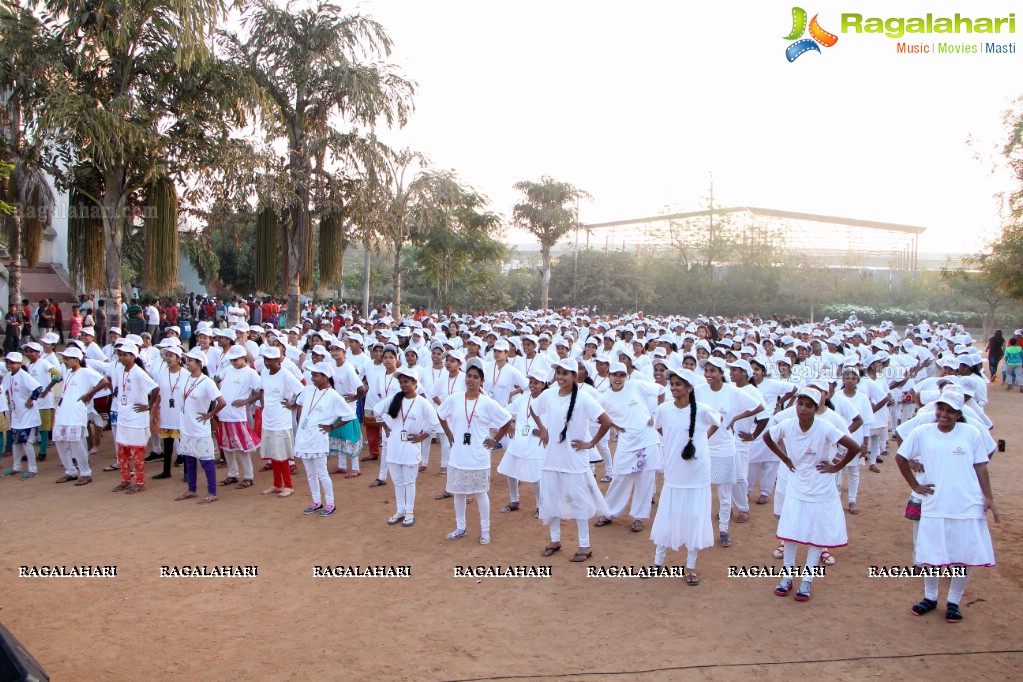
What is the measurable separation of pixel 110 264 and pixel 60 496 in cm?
503

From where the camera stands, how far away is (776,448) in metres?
6.41

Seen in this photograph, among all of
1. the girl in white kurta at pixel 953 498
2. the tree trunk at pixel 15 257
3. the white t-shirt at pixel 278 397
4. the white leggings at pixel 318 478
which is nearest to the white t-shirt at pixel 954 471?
the girl in white kurta at pixel 953 498

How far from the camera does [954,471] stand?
580cm

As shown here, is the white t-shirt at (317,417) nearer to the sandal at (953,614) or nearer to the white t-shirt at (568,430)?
the white t-shirt at (568,430)

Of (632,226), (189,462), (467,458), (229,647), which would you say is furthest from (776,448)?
(632,226)

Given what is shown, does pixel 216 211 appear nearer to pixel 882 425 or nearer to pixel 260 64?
pixel 260 64

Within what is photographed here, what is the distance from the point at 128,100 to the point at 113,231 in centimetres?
212

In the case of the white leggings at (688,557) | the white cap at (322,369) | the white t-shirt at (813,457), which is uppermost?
the white cap at (322,369)

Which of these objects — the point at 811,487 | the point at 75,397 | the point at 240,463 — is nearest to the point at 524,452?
the point at 811,487

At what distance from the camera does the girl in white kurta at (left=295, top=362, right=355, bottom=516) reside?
8.44 m

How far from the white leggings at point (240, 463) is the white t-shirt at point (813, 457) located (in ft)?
21.5

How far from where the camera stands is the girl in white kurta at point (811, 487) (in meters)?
6.04

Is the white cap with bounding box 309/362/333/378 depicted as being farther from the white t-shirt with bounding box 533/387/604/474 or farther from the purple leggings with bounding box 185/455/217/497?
the white t-shirt with bounding box 533/387/604/474

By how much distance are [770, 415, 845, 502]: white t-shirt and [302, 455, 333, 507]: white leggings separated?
187 inches
